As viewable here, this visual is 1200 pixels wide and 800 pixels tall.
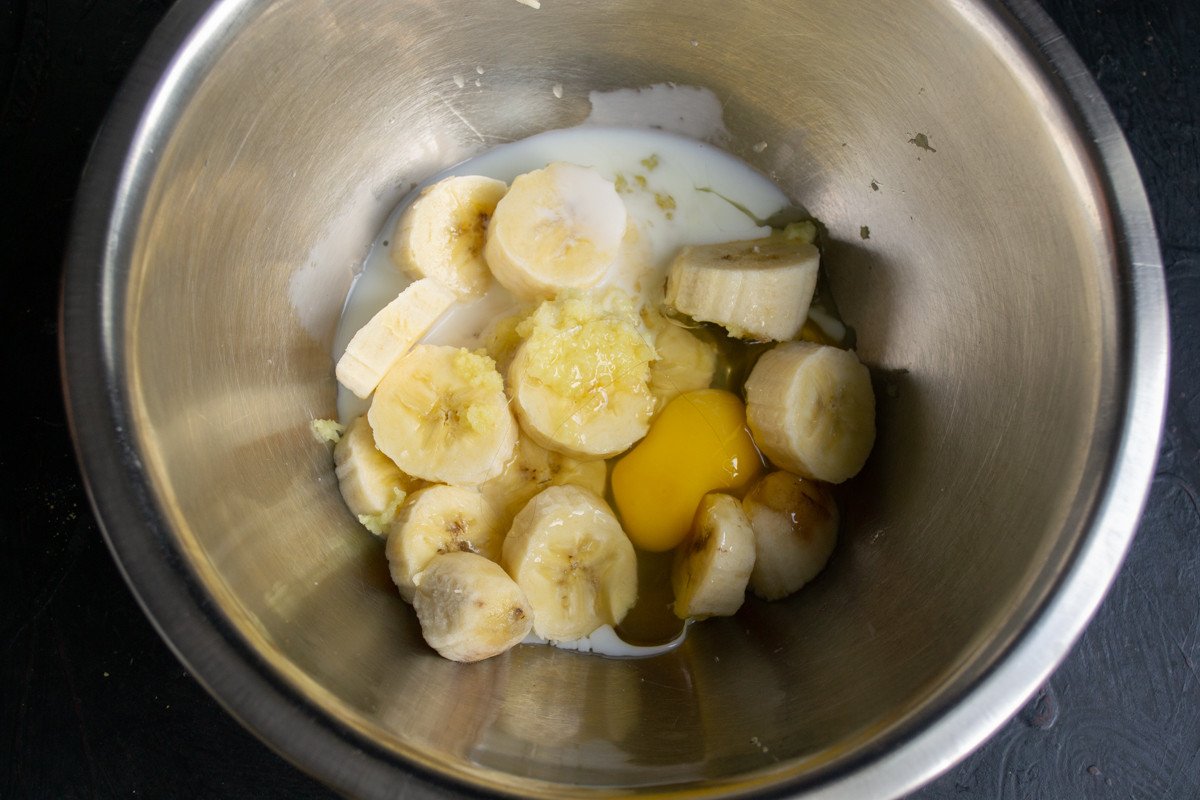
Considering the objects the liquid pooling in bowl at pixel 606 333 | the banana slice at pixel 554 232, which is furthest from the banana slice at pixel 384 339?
the banana slice at pixel 554 232

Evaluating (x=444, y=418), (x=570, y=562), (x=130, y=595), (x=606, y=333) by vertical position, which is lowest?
(x=130, y=595)

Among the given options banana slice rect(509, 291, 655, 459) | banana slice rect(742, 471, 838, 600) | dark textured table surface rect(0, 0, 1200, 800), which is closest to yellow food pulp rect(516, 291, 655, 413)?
banana slice rect(509, 291, 655, 459)

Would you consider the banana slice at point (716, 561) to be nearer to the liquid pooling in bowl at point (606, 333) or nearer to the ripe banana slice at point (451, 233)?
the liquid pooling in bowl at point (606, 333)

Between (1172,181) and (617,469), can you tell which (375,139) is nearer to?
(617,469)

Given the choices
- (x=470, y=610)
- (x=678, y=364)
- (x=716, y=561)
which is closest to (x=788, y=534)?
(x=716, y=561)

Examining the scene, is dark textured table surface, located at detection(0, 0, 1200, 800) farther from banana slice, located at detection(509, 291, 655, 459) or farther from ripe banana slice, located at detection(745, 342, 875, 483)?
banana slice, located at detection(509, 291, 655, 459)

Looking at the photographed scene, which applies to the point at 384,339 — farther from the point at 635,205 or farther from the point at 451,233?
the point at 635,205

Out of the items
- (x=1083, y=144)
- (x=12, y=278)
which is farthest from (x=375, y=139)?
(x=1083, y=144)
